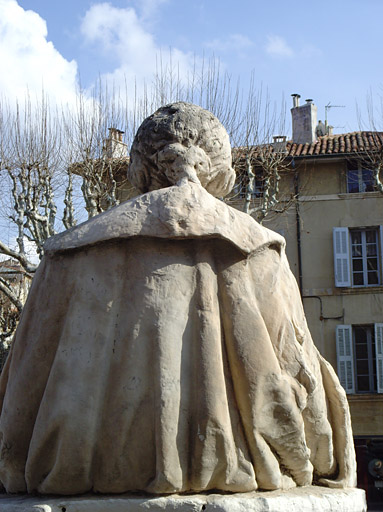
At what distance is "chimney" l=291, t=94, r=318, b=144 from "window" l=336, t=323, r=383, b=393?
24.6 ft

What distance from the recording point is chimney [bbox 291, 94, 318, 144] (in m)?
30.3

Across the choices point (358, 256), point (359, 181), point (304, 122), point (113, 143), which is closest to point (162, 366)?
point (113, 143)

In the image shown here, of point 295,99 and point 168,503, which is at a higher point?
point 295,99

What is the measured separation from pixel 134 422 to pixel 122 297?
434mm

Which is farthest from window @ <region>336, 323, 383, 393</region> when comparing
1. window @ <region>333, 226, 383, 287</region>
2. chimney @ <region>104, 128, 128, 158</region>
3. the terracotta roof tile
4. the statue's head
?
the statue's head

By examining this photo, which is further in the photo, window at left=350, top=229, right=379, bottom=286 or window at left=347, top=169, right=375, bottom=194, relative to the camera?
window at left=347, top=169, right=375, bottom=194

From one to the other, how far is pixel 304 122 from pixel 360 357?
938cm

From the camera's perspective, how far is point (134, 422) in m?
2.70

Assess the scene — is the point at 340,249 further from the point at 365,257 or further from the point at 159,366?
the point at 159,366

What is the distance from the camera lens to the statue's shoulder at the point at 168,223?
282 cm

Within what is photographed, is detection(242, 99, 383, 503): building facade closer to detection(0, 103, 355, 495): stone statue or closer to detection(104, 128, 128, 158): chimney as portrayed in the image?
detection(104, 128, 128, 158): chimney

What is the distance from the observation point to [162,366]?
2709 mm

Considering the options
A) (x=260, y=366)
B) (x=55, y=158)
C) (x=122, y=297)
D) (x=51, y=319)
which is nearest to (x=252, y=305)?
(x=260, y=366)

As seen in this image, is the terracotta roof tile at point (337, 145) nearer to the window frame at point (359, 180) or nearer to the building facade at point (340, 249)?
the building facade at point (340, 249)
